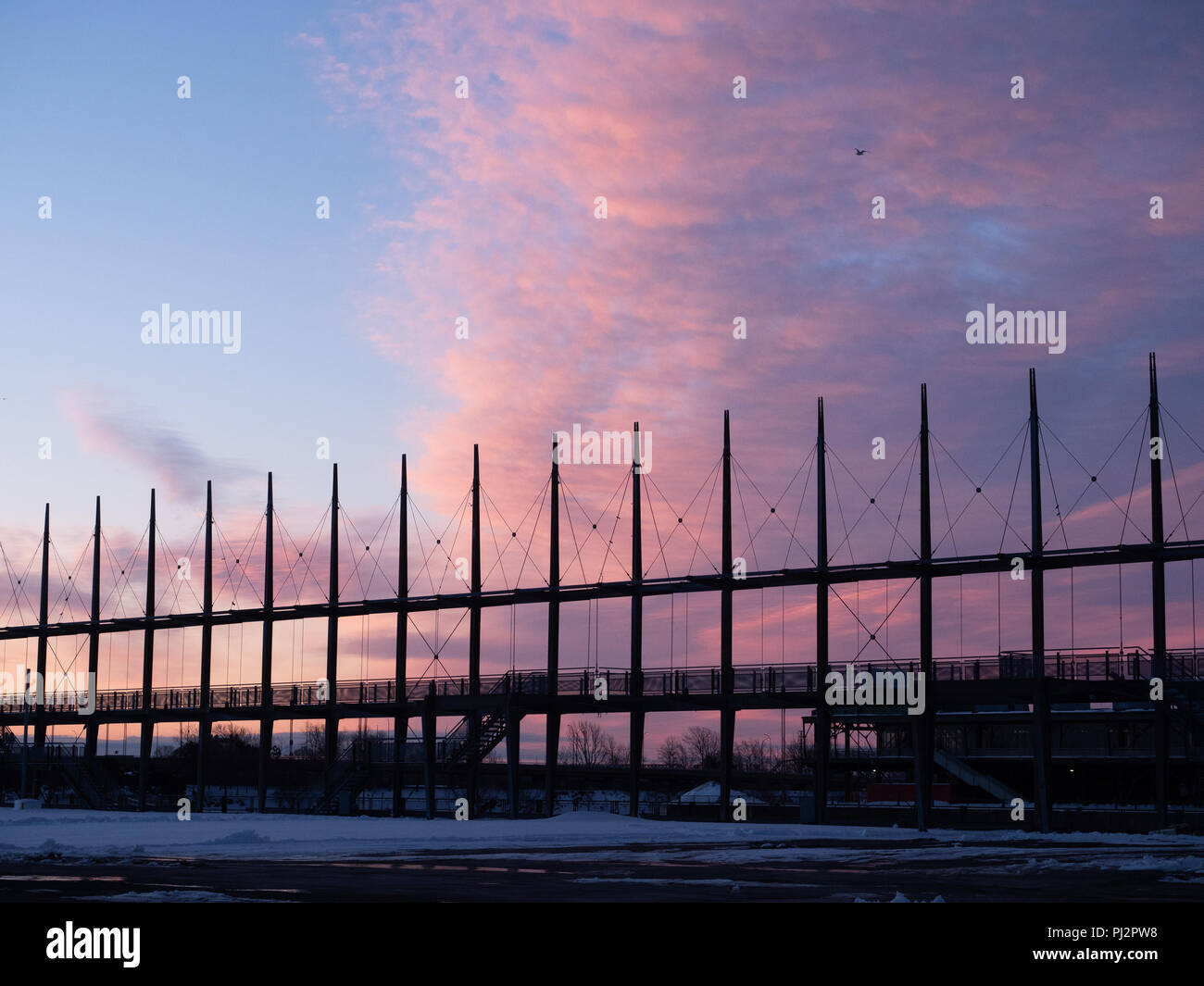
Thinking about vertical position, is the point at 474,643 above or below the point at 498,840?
above

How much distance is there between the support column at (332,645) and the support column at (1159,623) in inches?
1600

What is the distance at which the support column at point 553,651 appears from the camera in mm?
61906

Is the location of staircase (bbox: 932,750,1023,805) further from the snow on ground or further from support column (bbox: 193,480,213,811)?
support column (bbox: 193,480,213,811)

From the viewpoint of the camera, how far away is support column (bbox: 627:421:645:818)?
6156 centimetres

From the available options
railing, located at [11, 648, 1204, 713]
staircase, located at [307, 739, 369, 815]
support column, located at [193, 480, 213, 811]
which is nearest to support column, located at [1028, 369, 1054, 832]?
railing, located at [11, 648, 1204, 713]

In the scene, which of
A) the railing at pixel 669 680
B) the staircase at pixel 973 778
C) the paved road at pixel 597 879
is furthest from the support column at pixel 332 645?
the paved road at pixel 597 879

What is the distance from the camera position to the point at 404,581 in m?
72.8

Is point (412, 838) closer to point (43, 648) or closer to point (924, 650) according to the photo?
point (924, 650)

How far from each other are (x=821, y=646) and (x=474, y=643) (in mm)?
18743

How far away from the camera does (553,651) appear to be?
64.8m

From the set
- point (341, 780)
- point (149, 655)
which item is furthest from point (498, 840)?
point (149, 655)
